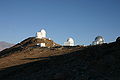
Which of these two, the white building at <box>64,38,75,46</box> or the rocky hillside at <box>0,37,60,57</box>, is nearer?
the rocky hillside at <box>0,37,60,57</box>

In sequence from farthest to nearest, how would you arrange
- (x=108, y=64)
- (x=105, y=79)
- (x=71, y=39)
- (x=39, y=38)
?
(x=39, y=38) → (x=71, y=39) → (x=108, y=64) → (x=105, y=79)

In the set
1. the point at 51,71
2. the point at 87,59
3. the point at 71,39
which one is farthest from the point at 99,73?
the point at 71,39

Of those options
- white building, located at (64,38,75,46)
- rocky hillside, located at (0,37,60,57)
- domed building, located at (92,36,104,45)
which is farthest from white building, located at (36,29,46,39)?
domed building, located at (92,36,104,45)

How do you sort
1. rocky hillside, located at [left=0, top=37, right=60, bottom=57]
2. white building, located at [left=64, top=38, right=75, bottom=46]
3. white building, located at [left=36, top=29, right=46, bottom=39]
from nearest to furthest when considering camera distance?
1. rocky hillside, located at [left=0, top=37, right=60, bottom=57]
2. white building, located at [left=64, top=38, right=75, bottom=46]
3. white building, located at [left=36, top=29, right=46, bottom=39]

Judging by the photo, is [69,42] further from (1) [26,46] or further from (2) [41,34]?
(1) [26,46]

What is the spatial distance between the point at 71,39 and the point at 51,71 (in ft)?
195

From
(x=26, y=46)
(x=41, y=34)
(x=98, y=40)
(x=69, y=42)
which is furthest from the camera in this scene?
(x=41, y=34)

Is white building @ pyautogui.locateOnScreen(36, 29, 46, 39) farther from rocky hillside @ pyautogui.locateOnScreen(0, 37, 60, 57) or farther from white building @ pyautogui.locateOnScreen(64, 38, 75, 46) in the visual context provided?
white building @ pyautogui.locateOnScreen(64, 38, 75, 46)

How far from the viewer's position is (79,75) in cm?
1980

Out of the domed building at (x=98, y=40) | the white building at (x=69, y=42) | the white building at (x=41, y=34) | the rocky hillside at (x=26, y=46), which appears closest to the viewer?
the domed building at (x=98, y=40)

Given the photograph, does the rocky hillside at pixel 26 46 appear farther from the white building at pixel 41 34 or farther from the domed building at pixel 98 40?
the domed building at pixel 98 40

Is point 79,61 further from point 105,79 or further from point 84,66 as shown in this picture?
point 105,79

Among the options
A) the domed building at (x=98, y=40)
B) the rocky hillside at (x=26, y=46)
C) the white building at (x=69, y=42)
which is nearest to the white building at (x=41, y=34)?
the rocky hillside at (x=26, y=46)

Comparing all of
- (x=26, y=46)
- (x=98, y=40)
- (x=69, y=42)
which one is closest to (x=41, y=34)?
(x=69, y=42)
